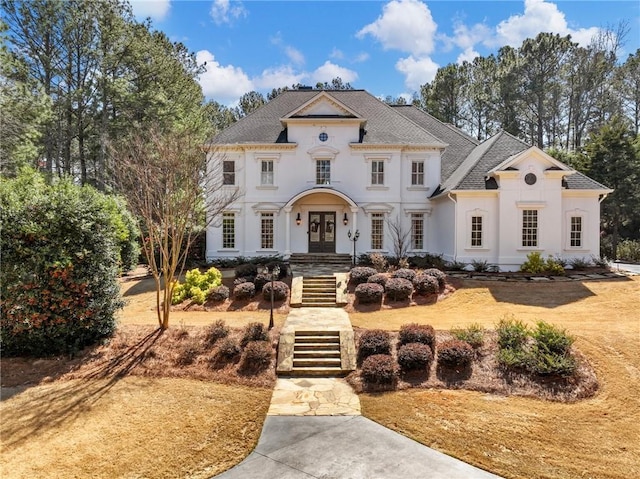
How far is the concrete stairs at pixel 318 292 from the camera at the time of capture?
1506 cm

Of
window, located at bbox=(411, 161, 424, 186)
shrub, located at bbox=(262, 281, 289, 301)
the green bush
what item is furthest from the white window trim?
the green bush

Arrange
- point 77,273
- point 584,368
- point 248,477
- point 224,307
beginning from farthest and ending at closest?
1. point 224,307
2. point 77,273
3. point 584,368
4. point 248,477

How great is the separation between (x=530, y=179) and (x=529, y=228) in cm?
237

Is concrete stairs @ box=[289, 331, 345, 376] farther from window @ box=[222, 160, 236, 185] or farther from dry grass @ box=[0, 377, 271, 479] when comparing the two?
window @ box=[222, 160, 236, 185]

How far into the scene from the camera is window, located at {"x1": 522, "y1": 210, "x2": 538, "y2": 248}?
747 inches

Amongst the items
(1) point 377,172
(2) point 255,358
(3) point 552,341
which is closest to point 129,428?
(2) point 255,358

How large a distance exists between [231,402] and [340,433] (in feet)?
7.87

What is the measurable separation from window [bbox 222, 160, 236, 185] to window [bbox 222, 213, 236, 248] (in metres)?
1.88

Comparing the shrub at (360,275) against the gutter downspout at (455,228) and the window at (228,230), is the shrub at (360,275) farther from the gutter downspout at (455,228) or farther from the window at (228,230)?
the window at (228,230)

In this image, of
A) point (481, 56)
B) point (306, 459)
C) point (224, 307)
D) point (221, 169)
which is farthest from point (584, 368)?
point (481, 56)

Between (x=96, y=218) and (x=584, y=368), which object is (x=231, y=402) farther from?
(x=584, y=368)

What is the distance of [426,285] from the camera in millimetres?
15617

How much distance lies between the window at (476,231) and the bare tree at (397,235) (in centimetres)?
378

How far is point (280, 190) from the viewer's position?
2220 cm
